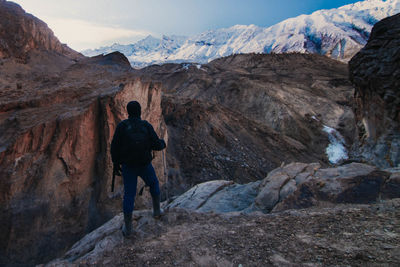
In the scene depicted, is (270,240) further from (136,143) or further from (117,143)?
(117,143)

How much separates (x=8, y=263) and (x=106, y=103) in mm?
4230

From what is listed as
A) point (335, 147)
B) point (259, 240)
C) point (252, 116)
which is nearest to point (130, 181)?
point (259, 240)

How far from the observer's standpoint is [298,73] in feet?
91.6

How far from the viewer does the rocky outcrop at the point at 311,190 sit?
3.97m

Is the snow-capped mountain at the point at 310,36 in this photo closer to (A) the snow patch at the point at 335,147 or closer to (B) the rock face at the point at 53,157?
(A) the snow patch at the point at 335,147

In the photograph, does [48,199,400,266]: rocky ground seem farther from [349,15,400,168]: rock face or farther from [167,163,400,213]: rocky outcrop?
[349,15,400,168]: rock face

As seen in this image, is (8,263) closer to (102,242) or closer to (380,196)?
(102,242)

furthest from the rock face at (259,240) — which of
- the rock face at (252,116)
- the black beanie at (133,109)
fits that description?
the rock face at (252,116)

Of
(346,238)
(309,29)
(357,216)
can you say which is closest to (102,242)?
(346,238)

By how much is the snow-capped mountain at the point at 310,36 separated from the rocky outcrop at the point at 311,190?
4631 centimetres

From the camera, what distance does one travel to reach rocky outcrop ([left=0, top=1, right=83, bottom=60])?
8.98 meters

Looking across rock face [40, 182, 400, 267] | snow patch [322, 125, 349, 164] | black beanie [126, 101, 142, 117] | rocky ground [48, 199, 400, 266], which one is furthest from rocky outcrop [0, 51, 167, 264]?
snow patch [322, 125, 349, 164]

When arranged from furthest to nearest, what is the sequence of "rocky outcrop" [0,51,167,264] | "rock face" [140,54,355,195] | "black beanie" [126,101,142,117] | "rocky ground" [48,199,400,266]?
1. "rock face" [140,54,355,195]
2. "rocky outcrop" [0,51,167,264]
3. "black beanie" [126,101,142,117]
4. "rocky ground" [48,199,400,266]

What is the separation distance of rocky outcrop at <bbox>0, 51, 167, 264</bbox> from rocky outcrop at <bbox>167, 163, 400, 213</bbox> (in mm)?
2689
